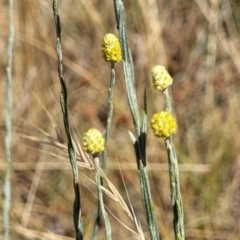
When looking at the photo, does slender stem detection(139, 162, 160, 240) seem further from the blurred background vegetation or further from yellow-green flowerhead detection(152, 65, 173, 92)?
the blurred background vegetation

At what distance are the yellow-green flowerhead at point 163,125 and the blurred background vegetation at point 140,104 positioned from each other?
0.78 meters

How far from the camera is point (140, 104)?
164 cm

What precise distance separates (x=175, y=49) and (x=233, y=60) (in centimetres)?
28

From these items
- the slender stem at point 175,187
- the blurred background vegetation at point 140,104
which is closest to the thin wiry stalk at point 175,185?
the slender stem at point 175,187

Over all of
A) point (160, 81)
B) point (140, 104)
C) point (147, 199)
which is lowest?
point (147, 199)

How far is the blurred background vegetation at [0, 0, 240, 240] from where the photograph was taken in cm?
145

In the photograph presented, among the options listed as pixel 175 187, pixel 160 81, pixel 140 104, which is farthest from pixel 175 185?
pixel 140 104

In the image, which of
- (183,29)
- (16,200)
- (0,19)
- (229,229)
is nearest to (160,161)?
(229,229)

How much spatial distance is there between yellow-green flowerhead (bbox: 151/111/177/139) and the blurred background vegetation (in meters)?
0.78

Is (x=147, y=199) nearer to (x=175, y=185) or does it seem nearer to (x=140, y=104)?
(x=175, y=185)

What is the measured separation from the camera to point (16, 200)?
1651 millimetres

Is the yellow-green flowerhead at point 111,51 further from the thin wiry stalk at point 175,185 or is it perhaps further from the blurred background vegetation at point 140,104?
the blurred background vegetation at point 140,104

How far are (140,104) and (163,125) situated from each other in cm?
108

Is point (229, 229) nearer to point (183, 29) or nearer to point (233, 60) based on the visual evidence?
point (233, 60)
